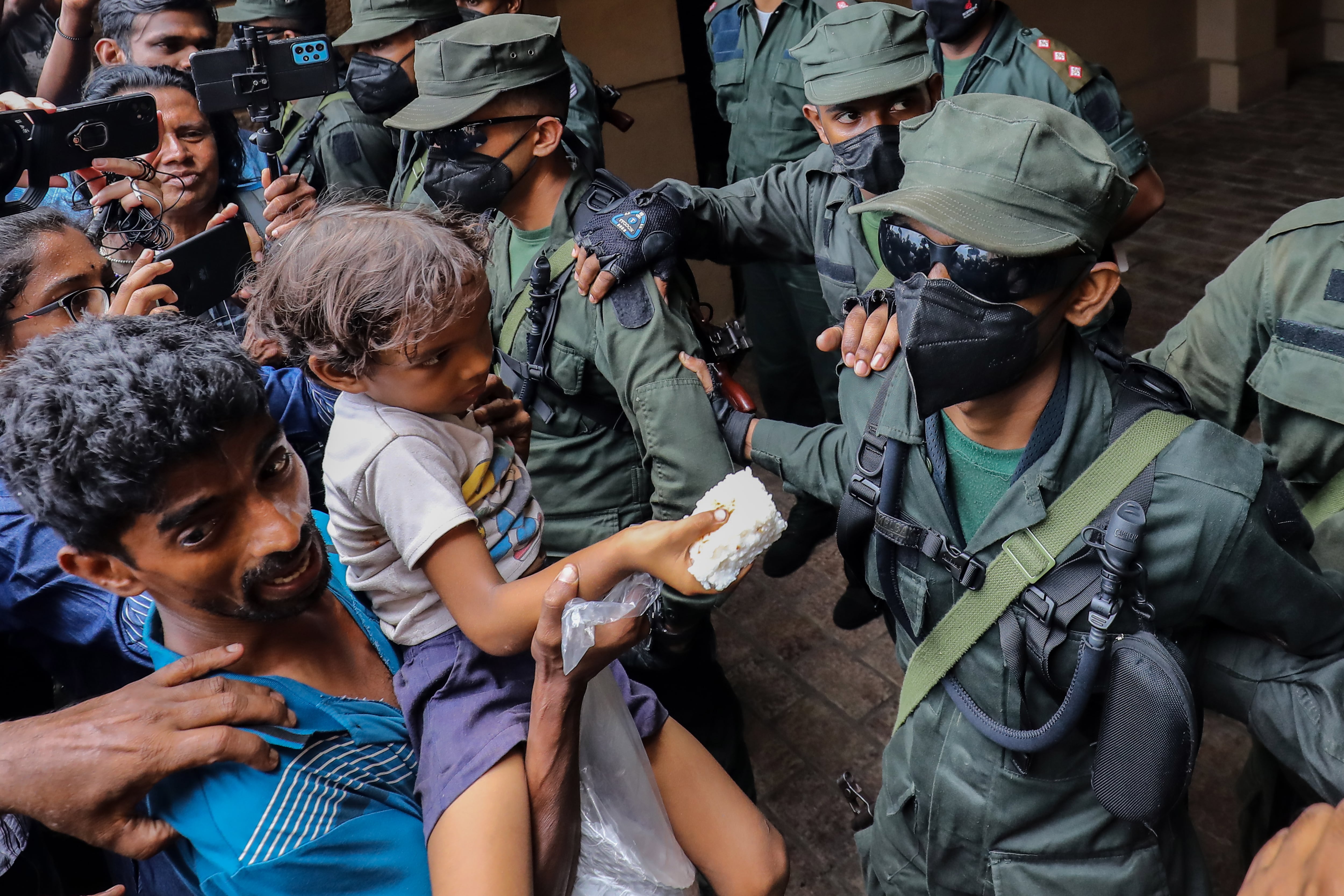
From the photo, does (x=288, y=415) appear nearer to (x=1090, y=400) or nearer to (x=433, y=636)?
(x=433, y=636)

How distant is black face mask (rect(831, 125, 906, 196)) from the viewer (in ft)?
10.0

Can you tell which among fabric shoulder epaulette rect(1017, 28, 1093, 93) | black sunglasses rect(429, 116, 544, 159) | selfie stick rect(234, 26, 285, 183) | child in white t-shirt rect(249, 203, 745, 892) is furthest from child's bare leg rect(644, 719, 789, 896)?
fabric shoulder epaulette rect(1017, 28, 1093, 93)

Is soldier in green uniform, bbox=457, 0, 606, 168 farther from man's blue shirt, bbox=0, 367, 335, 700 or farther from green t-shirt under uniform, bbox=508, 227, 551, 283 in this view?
man's blue shirt, bbox=0, 367, 335, 700

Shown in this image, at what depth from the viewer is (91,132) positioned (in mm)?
2680

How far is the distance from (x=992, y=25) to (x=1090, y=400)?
2818 millimetres

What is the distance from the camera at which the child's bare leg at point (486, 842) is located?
1565mm

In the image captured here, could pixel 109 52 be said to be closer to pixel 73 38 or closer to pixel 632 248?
pixel 73 38

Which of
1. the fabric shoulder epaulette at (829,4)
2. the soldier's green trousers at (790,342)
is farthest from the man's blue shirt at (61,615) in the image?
the fabric shoulder epaulette at (829,4)

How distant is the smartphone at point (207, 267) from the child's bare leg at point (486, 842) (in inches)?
59.7

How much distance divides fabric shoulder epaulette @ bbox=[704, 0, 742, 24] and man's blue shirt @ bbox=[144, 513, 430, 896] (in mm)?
4536

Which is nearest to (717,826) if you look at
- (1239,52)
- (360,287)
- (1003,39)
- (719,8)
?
(360,287)

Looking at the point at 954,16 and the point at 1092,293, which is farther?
the point at 954,16

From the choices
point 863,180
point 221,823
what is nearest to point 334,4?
point 863,180

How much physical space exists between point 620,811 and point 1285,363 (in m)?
1.74
